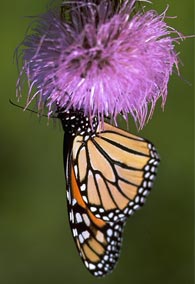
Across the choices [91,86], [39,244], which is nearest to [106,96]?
[91,86]

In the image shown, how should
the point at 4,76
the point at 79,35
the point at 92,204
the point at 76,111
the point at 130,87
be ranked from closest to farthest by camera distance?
the point at 79,35 → the point at 130,87 → the point at 76,111 → the point at 92,204 → the point at 4,76

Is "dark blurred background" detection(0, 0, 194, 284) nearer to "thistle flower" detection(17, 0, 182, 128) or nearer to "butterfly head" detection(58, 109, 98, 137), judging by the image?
"butterfly head" detection(58, 109, 98, 137)

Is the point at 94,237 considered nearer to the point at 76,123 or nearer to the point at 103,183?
the point at 103,183

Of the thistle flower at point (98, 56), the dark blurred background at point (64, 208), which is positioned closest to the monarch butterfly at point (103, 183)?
the thistle flower at point (98, 56)

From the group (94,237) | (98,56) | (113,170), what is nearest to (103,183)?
(113,170)

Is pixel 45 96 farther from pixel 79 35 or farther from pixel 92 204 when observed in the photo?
pixel 92 204

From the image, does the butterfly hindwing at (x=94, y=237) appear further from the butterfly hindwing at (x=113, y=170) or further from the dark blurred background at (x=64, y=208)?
the dark blurred background at (x=64, y=208)

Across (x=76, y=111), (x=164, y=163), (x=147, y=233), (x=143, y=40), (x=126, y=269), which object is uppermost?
(x=143, y=40)

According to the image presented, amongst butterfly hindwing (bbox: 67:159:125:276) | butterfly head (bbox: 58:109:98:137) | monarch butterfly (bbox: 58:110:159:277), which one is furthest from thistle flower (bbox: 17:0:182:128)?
butterfly hindwing (bbox: 67:159:125:276)
